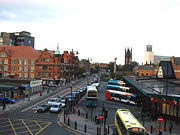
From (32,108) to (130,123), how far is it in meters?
22.6

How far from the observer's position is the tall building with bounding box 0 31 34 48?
4377 inches

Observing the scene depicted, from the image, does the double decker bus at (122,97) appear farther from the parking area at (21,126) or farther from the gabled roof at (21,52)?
the gabled roof at (21,52)

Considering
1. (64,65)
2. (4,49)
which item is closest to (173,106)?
(64,65)

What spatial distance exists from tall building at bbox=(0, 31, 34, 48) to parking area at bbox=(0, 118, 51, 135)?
96.3m

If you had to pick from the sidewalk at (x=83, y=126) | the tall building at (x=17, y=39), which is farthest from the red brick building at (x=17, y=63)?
the sidewalk at (x=83, y=126)

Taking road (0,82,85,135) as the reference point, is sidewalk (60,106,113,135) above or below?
below

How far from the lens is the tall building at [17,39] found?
365ft

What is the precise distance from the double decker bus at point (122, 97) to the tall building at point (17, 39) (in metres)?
88.7

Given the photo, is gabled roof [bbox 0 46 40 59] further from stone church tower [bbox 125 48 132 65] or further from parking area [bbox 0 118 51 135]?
stone church tower [bbox 125 48 132 65]

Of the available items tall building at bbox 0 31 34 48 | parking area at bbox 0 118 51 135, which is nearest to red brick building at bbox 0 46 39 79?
tall building at bbox 0 31 34 48

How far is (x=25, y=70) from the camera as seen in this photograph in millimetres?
73500

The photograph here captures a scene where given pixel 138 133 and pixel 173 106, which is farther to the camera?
pixel 173 106

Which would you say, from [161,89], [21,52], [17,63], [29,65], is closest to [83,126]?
[161,89]

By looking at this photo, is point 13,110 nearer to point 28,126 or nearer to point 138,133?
point 28,126
